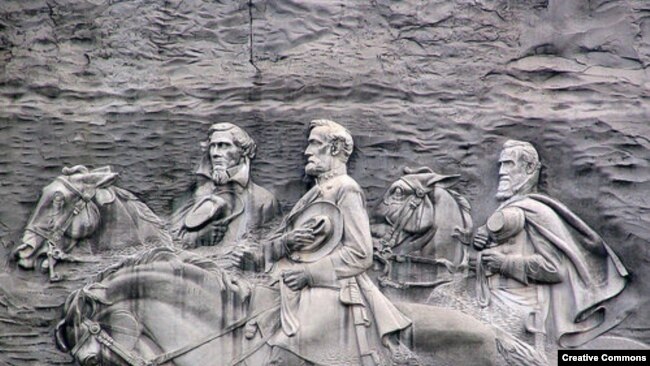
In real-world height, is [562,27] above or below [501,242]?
above

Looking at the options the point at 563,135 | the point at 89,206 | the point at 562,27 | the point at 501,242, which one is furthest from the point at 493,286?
the point at 89,206

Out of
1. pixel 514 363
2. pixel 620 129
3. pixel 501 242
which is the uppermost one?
pixel 620 129

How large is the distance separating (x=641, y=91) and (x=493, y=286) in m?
1.63

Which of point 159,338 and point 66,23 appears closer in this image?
point 159,338

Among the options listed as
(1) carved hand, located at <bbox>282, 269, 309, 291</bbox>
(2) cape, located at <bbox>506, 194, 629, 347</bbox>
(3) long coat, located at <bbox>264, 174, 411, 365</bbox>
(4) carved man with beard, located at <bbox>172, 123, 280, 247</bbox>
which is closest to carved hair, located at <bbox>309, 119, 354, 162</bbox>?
(3) long coat, located at <bbox>264, 174, 411, 365</bbox>

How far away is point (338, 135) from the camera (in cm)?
1156

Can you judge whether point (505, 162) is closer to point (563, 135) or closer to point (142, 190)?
point (563, 135)

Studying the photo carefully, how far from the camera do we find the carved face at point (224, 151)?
11.6m

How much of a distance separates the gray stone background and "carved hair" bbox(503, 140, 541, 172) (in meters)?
0.09

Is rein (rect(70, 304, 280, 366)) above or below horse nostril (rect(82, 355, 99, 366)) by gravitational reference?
above

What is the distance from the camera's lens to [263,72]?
39.0 feet

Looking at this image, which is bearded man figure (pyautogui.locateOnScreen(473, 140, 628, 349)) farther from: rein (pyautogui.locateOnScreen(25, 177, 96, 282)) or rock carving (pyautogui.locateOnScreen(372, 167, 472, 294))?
rein (pyautogui.locateOnScreen(25, 177, 96, 282))

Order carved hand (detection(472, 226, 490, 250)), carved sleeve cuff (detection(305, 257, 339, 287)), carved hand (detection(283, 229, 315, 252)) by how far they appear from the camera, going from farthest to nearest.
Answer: carved hand (detection(472, 226, 490, 250)), carved hand (detection(283, 229, 315, 252)), carved sleeve cuff (detection(305, 257, 339, 287))

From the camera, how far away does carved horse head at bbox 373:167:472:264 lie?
11492mm
